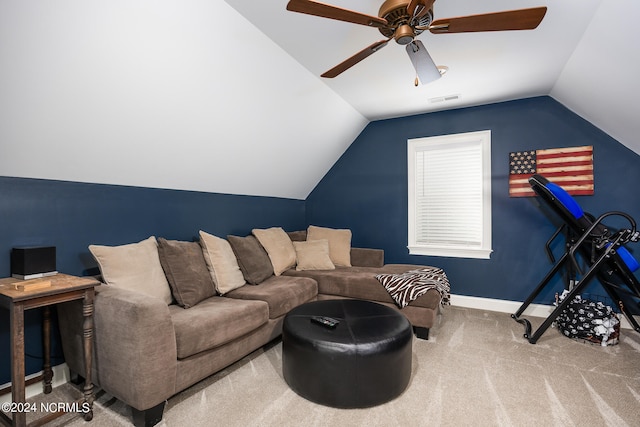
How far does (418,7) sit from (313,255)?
2924mm

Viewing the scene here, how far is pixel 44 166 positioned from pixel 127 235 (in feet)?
2.61

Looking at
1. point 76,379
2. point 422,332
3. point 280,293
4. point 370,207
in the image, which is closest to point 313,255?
point 280,293

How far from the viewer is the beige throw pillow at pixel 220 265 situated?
2.88 m

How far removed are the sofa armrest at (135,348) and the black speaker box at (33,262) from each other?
479 mm

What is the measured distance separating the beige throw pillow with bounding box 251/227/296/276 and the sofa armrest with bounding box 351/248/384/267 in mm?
836

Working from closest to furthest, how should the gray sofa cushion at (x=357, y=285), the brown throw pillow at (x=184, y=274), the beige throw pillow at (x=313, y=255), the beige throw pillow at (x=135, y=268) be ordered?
the beige throw pillow at (x=135, y=268) < the brown throw pillow at (x=184, y=274) < the gray sofa cushion at (x=357, y=285) < the beige throw pillow at (x=313, y=255)

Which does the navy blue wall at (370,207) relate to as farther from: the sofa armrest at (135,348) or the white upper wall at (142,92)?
the sofa armrest at (135,348)

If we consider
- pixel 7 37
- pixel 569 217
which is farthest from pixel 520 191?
pixel 7 37

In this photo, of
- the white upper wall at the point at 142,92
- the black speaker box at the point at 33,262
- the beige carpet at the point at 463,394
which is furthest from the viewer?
the black speaker box at the point at 33,262

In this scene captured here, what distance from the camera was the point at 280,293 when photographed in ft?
9.53

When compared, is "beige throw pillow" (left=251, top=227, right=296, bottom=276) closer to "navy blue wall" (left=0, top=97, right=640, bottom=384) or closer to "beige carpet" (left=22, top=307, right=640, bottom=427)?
"navy blue wall" (left=0, top=97, right=640, bottom=384)

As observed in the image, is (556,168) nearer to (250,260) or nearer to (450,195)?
(450,195)

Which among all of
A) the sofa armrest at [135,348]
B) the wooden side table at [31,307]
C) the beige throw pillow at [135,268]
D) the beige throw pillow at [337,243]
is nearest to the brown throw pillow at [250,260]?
the beige throw pillow at [135,268]

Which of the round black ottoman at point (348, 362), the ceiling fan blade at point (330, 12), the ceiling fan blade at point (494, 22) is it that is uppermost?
the ceiling fan blade at point (330, 12)
